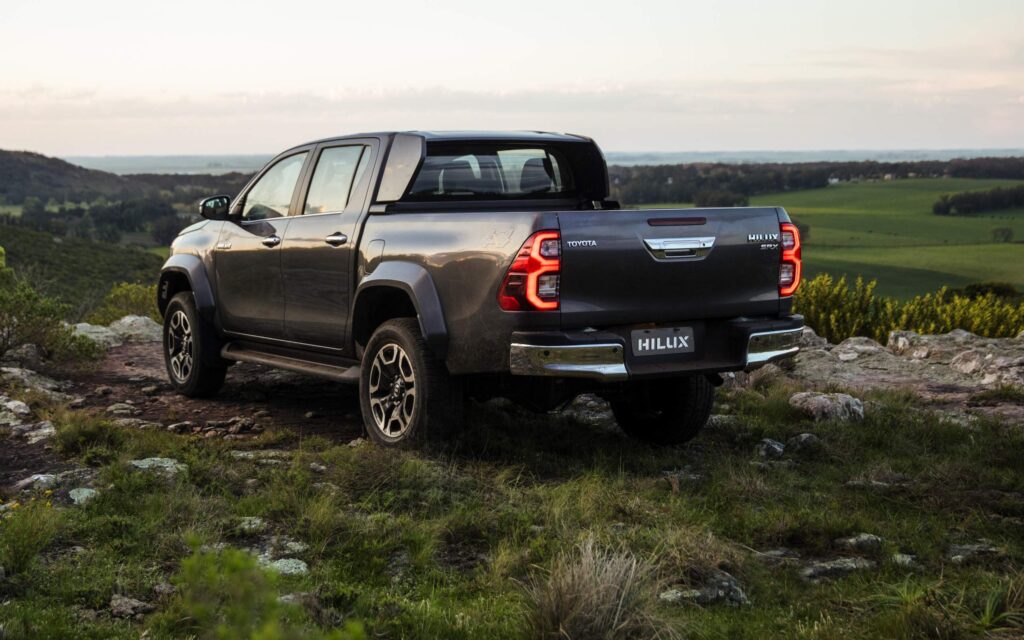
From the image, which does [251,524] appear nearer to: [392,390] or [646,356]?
[392,390]

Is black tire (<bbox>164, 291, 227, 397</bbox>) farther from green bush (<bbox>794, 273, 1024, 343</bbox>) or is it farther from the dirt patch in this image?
green bush (<bbox>794, 273, 1024, 343</bbox>)

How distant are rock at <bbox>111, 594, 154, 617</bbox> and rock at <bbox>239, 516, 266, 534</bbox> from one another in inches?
36.8

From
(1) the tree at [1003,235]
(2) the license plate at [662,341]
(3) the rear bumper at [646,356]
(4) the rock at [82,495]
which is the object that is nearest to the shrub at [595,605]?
(3) the rear bumper at [646,356]

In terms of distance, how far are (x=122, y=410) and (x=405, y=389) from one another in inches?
119

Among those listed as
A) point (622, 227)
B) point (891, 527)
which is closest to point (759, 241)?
point (622, 227)

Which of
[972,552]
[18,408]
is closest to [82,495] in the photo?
[18,408]

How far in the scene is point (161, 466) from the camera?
6.12m

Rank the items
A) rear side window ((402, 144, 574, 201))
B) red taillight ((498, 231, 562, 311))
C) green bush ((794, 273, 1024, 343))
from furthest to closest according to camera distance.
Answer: green bush ((794, 273, 1024, 343))
rear side window ((402, 144, 574, 201))
red taillight ((498, 231, 562, 311))

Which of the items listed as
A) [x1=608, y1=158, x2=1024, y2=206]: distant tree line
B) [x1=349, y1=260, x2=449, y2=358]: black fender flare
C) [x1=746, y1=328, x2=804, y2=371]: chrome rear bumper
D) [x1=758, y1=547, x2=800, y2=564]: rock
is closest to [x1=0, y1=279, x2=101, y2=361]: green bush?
[x1=349, y1=260, x2=449, y2=358]: black fender flare

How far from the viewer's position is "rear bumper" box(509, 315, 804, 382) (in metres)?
5.73

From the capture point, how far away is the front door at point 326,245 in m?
7.12

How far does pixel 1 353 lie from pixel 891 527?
25.8ft

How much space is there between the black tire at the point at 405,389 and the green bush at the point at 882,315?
9.05 m

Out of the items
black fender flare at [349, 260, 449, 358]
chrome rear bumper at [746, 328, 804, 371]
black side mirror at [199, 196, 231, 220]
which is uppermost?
black side mirror at [199, 196, 231, 220]
